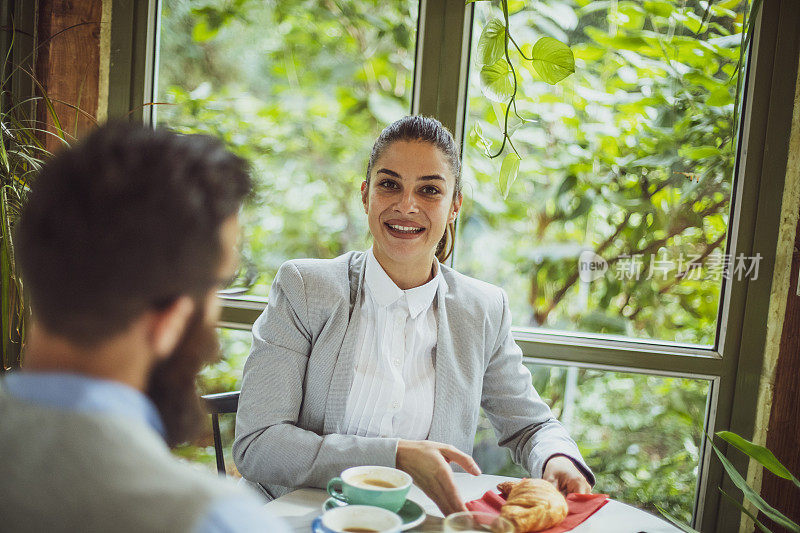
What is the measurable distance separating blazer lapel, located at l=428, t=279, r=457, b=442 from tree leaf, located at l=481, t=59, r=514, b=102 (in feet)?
2.02

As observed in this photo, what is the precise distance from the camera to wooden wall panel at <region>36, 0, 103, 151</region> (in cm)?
218

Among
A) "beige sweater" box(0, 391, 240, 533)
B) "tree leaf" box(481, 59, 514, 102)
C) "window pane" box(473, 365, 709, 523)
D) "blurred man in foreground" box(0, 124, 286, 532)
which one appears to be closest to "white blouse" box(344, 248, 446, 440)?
"tree leaf" box(481, 59, 514, 102)

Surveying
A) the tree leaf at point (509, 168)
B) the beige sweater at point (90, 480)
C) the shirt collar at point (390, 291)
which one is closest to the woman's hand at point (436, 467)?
the shirt collar at point (390, 291)

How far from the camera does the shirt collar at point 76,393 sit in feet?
1.92

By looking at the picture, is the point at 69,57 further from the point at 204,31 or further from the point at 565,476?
the point at 565,476

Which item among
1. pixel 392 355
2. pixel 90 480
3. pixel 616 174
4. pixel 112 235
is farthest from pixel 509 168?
pixel 90 480

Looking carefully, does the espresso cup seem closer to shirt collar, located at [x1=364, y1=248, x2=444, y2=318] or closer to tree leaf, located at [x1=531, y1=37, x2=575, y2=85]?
shirt collar, located at [x1=364, y1=248, x2=444, y2=318]

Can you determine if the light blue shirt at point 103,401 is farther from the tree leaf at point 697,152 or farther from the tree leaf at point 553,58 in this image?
the tree leaf at point 697,152

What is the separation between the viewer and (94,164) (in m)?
0.64

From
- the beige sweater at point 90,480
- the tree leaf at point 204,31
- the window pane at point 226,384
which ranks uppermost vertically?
the tree leaf at point 204,31

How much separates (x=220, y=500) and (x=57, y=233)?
1.04ft

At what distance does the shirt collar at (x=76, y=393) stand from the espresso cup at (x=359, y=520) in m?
0.41

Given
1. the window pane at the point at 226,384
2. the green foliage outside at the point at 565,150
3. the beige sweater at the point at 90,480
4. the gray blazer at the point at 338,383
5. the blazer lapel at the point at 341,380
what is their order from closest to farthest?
the beige sweater at the point at 90,480 < the gray blazer at the point at 338,383 < the blazer lapel at the point at 341,380 < the green foliage outside at the point at 565,150 < the window pane at the point at 226,384

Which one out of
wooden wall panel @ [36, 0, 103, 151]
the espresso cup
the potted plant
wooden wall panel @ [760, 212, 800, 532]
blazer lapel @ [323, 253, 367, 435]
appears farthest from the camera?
wooden wall panel @ [36, 0, 103, 151]
